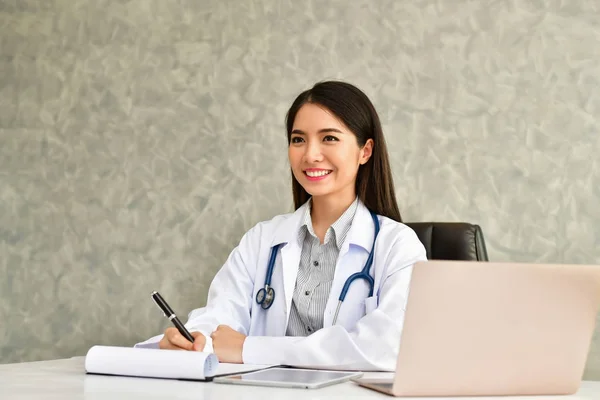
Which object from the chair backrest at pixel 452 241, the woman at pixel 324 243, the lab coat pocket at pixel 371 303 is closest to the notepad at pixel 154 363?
the woman at pixel 324 243

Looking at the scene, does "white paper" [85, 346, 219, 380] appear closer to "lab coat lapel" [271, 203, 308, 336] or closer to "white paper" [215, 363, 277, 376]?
"white paper" [215, 363, 277, 376]

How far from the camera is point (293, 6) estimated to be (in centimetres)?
278

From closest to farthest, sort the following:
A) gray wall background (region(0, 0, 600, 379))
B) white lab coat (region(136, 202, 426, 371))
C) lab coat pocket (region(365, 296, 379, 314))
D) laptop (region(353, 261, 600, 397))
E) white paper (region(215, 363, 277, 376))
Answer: laptop (region(353, 261, 600, 397)) < white paper (region(215, 363, 277, 376)) < white lab coat (region(136, 202, 426, 371)) < lab coat pocket (region(365, 296, 379, 314)) < gray wall background (region(0, 0, 600, 379))

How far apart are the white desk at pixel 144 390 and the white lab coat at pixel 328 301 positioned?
1.21 feet

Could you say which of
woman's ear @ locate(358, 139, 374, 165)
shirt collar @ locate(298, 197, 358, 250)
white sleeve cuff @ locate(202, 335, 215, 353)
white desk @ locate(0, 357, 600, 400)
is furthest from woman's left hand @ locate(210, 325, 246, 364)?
woman's ear @ locate(358, 139, 374, 165)

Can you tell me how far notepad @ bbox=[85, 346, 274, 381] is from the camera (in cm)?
129

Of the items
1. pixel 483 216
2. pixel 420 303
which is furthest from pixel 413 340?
pixel 483 216

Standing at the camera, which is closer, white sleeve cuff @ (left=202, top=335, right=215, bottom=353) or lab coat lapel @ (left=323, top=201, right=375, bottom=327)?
white sleeve cuff @ (left=202, top=335, right=215, bottom=353)

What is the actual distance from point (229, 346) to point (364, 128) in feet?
2.69

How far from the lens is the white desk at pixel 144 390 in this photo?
1.12 metres

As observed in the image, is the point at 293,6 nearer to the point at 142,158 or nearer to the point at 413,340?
the point at 142,158

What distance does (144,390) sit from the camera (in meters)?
1.18

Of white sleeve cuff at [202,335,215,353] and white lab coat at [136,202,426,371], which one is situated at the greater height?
white lab coat at [136,202,426,371]

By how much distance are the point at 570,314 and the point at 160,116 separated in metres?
2.10
